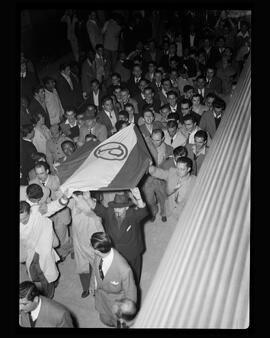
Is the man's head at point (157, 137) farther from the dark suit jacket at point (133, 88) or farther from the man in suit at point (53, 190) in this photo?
the dark suit jacket at point (133, 88)

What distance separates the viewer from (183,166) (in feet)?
16.7

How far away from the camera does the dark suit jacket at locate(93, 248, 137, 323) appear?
12.8 ft

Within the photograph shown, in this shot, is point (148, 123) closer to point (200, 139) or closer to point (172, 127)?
point (172, 127)

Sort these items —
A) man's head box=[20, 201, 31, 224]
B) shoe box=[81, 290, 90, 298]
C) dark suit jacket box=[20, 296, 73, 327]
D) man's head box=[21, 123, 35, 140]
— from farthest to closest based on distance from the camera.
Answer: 1. man's head box=[21, 123, 35, 140]
2. shoe box=[81, 290, 90, 298]
3. man's head box=[20, 201, 31, 224]
4. dark suit jacket box=[20, 296, 73, 327]

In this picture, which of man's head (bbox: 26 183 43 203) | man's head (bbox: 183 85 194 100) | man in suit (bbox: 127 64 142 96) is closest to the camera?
man's head (bbox: 26 183 43 203)

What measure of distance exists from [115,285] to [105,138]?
10.8ft

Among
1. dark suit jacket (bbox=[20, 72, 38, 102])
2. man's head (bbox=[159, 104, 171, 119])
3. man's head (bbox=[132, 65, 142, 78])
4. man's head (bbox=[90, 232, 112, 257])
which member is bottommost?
man's head (bbox=[90, 232, 112, 257])

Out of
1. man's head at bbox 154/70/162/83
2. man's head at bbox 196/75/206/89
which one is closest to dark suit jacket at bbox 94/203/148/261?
man's head at bbox 196/75/206/89

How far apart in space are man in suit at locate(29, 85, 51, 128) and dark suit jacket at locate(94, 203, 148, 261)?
12.1 ft

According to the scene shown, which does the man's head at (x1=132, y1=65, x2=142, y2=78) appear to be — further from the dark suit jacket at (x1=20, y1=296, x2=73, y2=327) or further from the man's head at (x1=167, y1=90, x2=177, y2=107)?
the dark suit jacket at (x1=20, y1=296, x2=73, y2=327)

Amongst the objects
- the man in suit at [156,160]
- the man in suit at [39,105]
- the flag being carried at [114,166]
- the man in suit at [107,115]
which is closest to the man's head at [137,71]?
the man in suit at [107,115]
